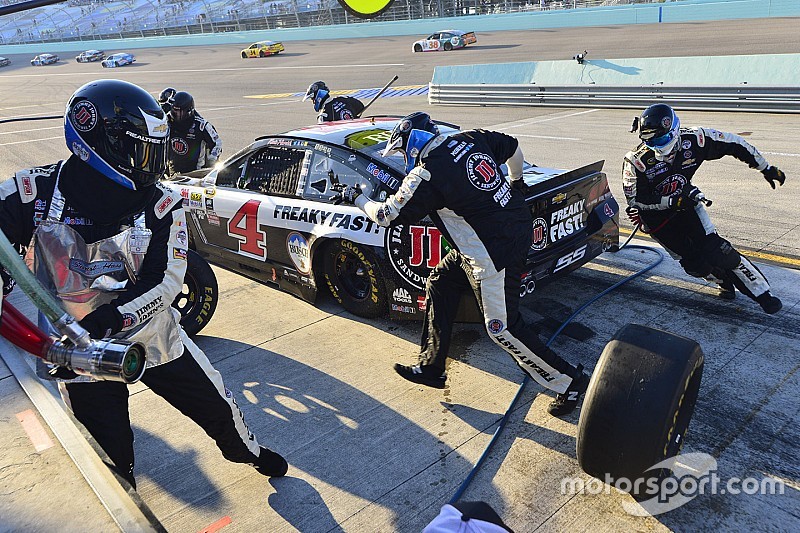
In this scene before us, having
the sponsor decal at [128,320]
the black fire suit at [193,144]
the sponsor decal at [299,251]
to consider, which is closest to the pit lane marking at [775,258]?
the sponsor decal at [299,251]

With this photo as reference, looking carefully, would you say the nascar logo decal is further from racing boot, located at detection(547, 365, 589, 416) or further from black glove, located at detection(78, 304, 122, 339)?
racing boot, located at detection(547, 365, 589, 416)

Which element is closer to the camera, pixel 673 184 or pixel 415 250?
pixel 415 250

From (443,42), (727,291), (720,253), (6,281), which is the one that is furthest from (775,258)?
(443,42)

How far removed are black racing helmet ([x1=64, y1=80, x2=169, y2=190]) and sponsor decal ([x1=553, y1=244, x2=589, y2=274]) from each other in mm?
3067

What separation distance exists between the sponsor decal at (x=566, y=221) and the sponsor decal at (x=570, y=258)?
15 centimetres

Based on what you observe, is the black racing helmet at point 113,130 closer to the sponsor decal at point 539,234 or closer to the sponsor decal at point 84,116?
the sponsor decal at point 84,116

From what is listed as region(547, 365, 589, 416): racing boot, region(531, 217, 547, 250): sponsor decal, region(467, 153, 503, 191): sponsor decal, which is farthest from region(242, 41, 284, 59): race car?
region(547, 365, 589, 416): racing boot

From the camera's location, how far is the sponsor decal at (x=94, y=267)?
8.71 feet

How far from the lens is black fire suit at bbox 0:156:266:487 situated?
266 centimetres

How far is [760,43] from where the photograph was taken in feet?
77.6

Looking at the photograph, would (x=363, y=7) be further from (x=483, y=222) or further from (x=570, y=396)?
(x=570, y=396)

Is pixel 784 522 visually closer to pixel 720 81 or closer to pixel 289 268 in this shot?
pixel 289 268

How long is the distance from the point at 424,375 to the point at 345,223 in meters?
1.45

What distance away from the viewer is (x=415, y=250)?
469 centimetres
